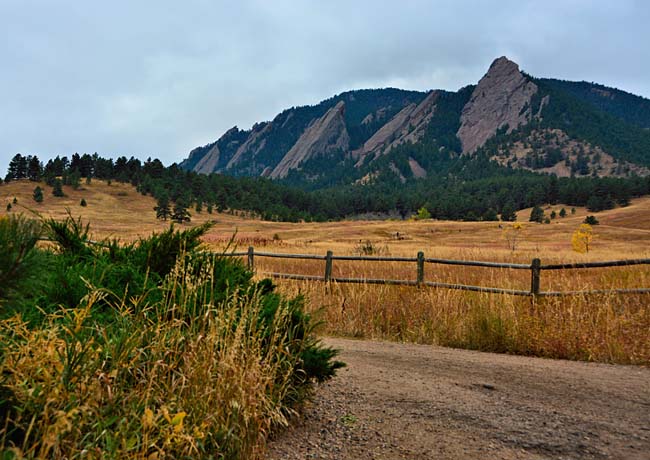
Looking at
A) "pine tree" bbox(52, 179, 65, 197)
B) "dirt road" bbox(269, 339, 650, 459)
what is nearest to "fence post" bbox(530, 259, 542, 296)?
"dirt road" bbox(269, 339, 650, 459)

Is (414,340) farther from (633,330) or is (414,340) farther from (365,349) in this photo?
(633,330)

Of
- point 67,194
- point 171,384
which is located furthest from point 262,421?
point 67,194

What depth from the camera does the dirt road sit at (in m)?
3.66

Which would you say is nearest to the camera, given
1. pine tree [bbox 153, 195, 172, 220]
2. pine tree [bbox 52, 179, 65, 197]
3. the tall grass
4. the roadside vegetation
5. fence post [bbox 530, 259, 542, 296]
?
the roadside vegetation

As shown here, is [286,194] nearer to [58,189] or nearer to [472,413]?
[58,189]

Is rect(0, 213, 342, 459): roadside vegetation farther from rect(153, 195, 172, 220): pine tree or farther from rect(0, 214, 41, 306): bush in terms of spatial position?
rect(153, 195, 172, 220): pine tree

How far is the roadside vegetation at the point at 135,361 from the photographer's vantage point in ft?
7.27

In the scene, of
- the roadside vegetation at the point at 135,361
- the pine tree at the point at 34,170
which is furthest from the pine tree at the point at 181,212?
the roadside vegetation at the point at 135,361

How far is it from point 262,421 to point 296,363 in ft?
1.85

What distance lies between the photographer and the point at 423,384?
5227mm

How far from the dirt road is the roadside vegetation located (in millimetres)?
454

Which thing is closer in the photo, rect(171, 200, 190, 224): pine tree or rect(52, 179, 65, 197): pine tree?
rect(171, 200, 190, 224): pine tree

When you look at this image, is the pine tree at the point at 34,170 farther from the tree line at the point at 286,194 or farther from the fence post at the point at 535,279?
the fence post at the point at 535,279

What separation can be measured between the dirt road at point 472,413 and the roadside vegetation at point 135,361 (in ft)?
1.49
